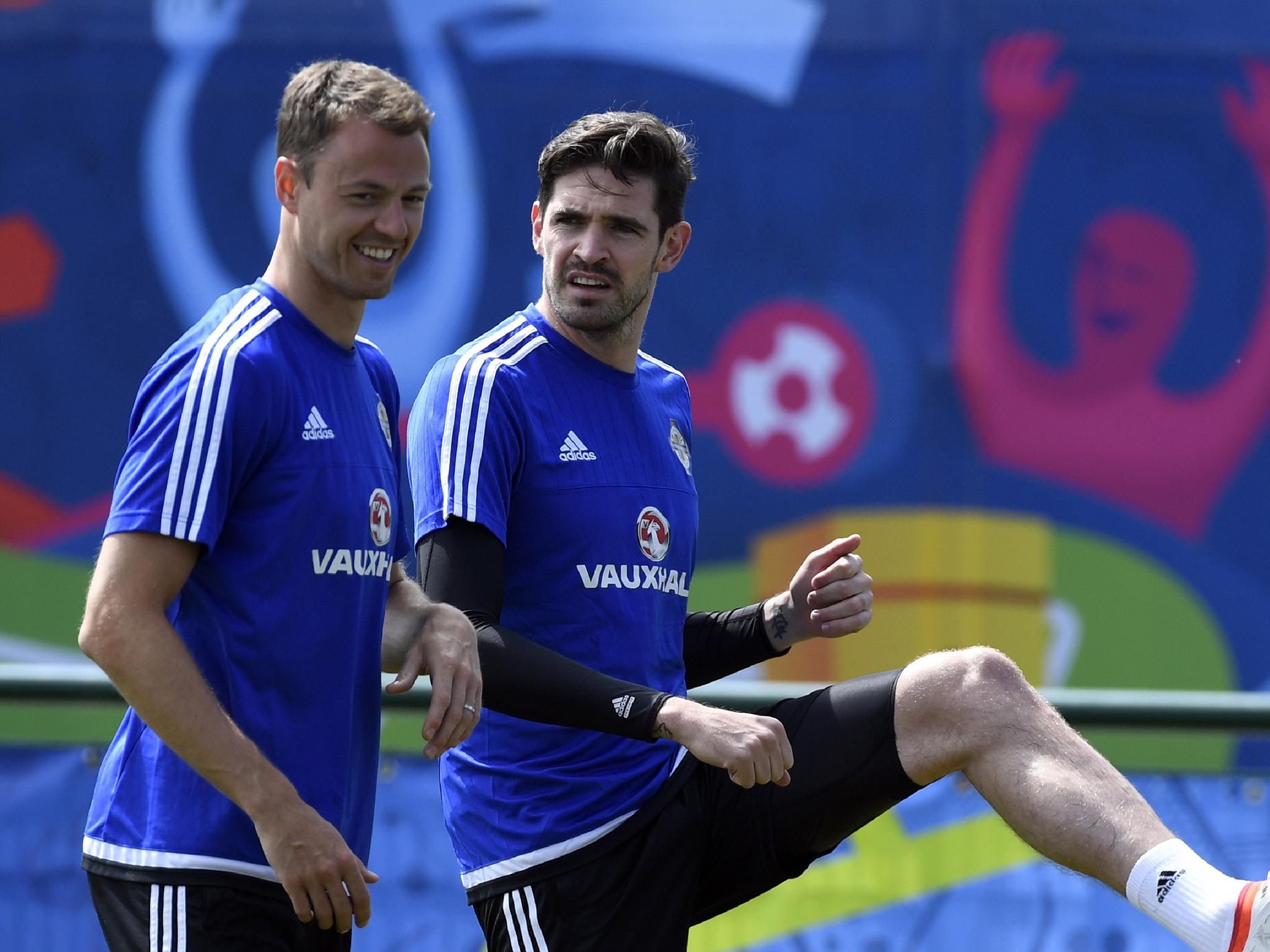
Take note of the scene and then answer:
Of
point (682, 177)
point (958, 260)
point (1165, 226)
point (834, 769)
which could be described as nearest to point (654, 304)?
point (958, 260)

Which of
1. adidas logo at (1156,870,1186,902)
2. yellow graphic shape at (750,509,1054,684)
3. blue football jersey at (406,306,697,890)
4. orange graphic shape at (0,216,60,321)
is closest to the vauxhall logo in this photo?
blue football jersey at (406,306,697,890)

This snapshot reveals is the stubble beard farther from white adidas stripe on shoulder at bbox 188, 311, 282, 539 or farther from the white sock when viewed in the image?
the white sock

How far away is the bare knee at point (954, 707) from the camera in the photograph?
2.42 meters

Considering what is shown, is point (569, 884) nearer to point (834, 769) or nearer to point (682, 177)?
point (834, 769)

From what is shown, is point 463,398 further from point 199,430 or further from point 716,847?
point 716,847

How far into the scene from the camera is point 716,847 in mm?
2641

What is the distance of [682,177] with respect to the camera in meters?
2.91

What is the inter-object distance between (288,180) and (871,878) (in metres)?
2.13

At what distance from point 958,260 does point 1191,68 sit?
106cm

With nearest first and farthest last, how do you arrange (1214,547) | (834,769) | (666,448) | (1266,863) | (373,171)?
(373,171), (834,769), (666,448), (1266,863), (1214,547)

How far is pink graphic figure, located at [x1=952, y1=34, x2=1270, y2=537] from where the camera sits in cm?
545

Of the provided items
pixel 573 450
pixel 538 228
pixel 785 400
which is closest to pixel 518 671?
pixel 573 450

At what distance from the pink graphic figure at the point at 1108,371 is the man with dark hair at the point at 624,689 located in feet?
9.21

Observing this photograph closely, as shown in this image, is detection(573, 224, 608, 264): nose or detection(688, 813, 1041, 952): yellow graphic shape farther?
detection(688, 813, 1041, 952): yellow graphic shape
